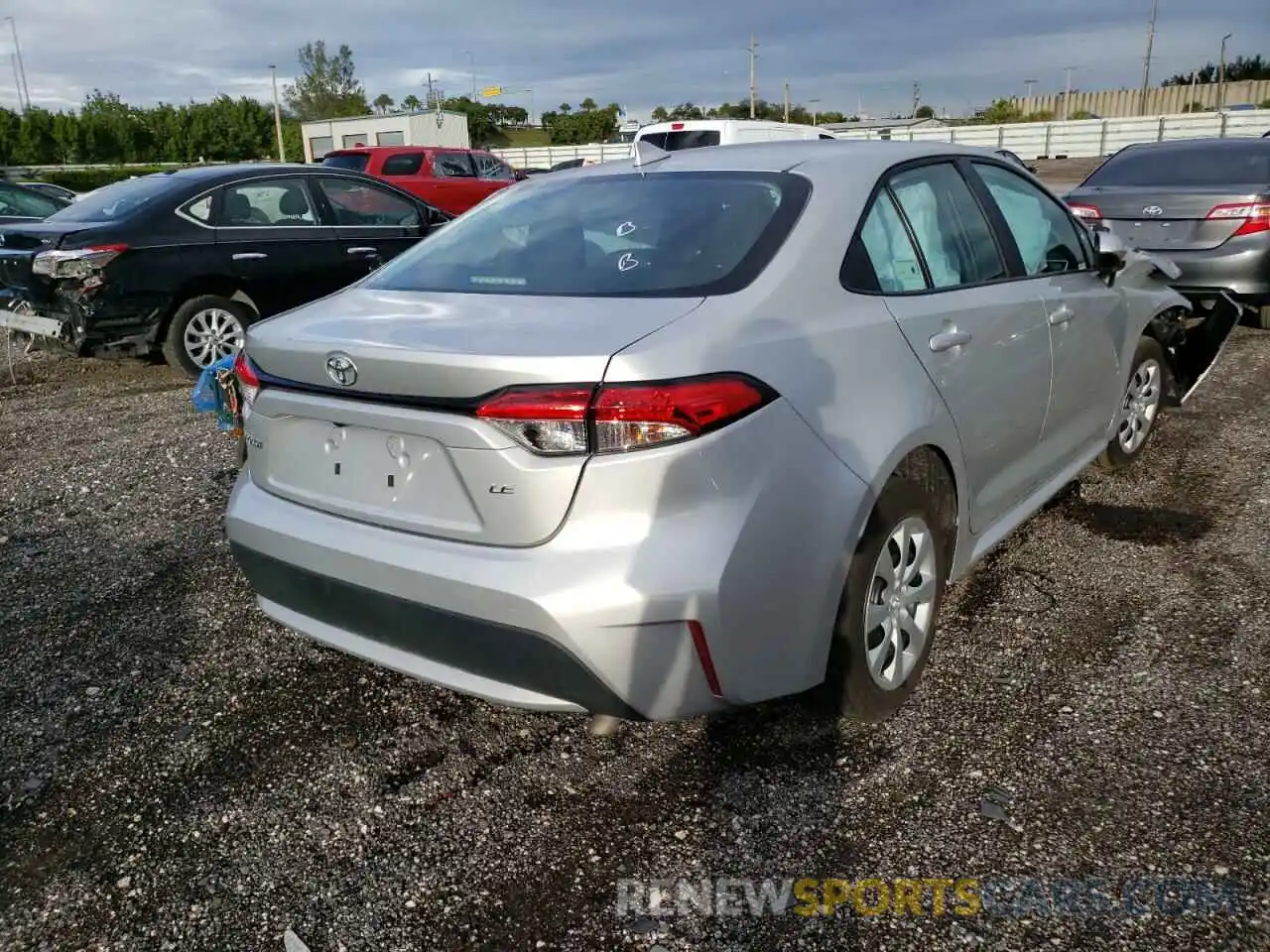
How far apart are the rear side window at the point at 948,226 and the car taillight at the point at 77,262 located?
5766 millimetres

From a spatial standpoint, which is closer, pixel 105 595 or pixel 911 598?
pixel 911 598

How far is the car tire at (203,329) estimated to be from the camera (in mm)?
7246

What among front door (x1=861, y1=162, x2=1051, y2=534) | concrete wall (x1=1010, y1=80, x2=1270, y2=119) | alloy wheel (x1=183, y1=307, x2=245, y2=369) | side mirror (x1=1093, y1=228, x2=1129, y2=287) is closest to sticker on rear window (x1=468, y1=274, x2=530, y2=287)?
front door (x1=861, y1=162, x2=1051, y2=534)

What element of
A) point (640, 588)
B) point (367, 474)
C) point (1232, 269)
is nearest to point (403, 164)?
point (1232, 269)

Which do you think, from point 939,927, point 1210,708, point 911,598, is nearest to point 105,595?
point 911,598

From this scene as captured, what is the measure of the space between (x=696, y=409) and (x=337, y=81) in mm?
96990

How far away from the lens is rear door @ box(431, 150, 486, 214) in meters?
15.3

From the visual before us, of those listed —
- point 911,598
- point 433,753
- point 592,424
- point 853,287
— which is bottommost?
point 433,753

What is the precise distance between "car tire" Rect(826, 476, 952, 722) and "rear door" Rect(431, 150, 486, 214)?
43.7 feet

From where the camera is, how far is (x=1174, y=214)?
24.2ft

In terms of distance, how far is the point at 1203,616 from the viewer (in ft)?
11.5

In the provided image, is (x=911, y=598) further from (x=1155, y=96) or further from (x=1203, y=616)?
(x=1155, y=96)

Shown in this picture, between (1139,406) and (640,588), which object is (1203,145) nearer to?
(1139,406)

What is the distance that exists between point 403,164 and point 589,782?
1443 cm
